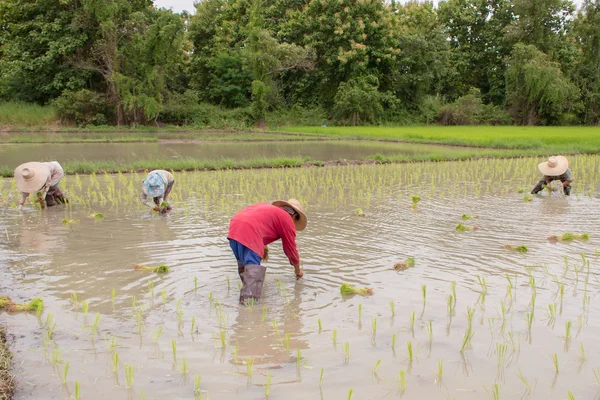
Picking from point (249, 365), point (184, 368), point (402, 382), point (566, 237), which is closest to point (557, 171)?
point (566, 237)

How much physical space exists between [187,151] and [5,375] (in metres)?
13.1

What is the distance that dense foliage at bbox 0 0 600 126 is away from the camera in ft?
81.7

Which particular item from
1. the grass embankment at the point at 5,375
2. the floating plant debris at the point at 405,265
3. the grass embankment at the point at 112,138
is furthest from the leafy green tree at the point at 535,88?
the grass embankment at the point at 5,375

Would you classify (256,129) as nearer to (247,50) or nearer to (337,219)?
(247,50)

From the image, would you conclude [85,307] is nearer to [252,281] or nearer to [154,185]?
[252,281]

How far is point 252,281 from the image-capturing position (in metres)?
3.75

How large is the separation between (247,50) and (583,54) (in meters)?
18.8

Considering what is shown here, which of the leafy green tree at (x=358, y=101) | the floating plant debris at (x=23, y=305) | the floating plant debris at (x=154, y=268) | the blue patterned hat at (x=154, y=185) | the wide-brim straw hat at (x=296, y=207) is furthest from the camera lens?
the leafy green tree at (x=358, y=101)

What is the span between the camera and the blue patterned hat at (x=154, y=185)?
634 centimetres

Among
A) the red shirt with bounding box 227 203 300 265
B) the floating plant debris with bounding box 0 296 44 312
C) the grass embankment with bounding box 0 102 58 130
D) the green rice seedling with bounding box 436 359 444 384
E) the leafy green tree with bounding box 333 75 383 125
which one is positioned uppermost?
the leafy green tree with bounding box 333 75 383 125

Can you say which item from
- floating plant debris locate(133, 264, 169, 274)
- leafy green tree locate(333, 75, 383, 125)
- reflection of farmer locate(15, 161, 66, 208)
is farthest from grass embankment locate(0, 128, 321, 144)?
floating plant debris locate(133, 264, 169, 274)

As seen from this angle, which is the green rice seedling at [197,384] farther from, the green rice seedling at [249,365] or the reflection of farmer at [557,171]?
the reflection of farmer at [557,171]

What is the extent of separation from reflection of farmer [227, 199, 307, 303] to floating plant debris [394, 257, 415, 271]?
40.2 inches

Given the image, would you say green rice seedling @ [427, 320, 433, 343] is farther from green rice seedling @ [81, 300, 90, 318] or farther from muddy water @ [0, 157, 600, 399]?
green rice seedling @ [81, 300, 90, 318]
